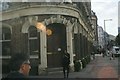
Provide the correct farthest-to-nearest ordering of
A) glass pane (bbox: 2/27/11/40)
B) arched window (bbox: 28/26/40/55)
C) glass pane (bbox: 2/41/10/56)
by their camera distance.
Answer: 1. glass pane (bbox: 2/27/11/40)
2. glass pane (bbox: 2/41/10/56)
3. arched window (bbox: 28/26/40/55)

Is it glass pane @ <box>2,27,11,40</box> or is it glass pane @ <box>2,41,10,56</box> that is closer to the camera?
glass pane @ <box>2,41,10,56</box>

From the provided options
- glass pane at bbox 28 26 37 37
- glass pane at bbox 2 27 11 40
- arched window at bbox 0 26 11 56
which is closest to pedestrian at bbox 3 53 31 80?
glass pane at bbox 28 26 37 37

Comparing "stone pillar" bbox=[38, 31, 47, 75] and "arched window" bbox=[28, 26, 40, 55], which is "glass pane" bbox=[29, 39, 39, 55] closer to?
"arched window" bbox=[28, 26, 40, 55]

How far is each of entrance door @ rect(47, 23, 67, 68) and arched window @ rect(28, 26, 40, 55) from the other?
2.73 ft

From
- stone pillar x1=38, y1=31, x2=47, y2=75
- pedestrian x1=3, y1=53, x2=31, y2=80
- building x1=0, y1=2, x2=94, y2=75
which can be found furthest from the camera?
building x1=0, y1=2, x2=94, y2=75

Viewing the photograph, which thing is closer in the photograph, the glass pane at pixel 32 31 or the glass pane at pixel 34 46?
the glass pane at pixel 34 46

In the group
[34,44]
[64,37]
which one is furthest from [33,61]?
[64,37]

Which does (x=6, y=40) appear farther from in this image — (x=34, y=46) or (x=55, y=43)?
(x=55, y=43)

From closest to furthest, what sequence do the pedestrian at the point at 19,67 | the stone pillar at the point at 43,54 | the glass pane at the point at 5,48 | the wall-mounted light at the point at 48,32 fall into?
the pedestrian at the point at 19,67, the stone pillar at the point at 43,54, the wall-mounted light at the point at 48,32, the glass pane at the point at 5,48

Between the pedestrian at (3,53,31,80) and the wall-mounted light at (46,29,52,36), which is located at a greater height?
the wall-mounted light at (46,29,52,36)

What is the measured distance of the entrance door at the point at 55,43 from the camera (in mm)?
25812

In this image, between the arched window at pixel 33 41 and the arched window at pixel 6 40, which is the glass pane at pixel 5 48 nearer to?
the arched window at pixel 6 40

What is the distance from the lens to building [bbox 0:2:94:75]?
82.4ft

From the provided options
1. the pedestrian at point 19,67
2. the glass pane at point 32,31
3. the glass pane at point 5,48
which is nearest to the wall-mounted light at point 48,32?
the glass pane at point 32,31
